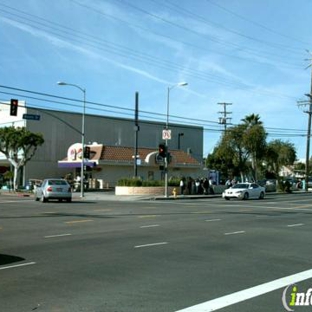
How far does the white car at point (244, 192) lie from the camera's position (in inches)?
1629

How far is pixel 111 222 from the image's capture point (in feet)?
60.5

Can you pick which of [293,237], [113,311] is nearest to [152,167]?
[293,237]

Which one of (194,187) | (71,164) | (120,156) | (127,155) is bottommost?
(194,187)

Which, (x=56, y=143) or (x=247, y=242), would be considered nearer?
(x=247, y=242)

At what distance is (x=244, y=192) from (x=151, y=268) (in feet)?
109

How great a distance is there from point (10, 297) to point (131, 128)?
6796 cm

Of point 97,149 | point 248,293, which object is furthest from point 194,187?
point 248,293

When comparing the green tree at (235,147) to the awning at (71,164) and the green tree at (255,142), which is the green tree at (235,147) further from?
the awning at (71,164)

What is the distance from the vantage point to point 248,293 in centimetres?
750

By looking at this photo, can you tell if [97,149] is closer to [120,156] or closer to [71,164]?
[120,156]

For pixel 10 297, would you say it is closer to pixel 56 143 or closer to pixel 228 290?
pixel 228 290

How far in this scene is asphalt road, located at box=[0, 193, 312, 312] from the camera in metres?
6.95

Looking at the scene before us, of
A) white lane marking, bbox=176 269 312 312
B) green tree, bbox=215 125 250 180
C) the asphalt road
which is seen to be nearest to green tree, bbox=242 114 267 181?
green tree, bbox=215 125 250 180

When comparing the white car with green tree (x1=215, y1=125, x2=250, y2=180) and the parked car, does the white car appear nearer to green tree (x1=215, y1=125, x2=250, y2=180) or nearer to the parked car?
the parked car
